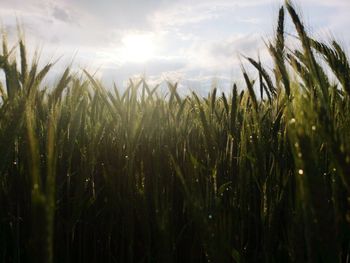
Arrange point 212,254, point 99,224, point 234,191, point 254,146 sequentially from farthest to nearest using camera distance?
point 99,224
point 234,191
point 254,146
point 212,254

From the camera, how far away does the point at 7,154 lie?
1000mm

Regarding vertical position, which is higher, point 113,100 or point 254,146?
point 113,100

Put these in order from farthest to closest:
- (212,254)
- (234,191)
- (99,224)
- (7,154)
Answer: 1. (99,224)
2. (234,191)
3. (7,154)
4. (212,254)

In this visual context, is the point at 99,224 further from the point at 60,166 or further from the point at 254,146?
the point at 254,146

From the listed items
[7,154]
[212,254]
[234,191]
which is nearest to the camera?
[212,254]

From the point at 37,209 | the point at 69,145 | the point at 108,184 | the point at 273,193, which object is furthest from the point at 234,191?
the point at 37,209

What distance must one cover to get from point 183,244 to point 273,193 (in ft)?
1.27

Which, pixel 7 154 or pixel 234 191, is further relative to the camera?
pixel 234 191

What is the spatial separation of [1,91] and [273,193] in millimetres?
917

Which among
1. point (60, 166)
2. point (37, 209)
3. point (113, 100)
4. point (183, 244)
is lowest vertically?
point (183, 244)

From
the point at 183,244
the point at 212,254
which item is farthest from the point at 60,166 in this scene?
the point at 212,254

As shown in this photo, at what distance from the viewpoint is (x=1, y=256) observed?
1346mm

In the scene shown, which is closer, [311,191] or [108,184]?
[311,191]

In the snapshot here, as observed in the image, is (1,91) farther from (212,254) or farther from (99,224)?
(212,254)
